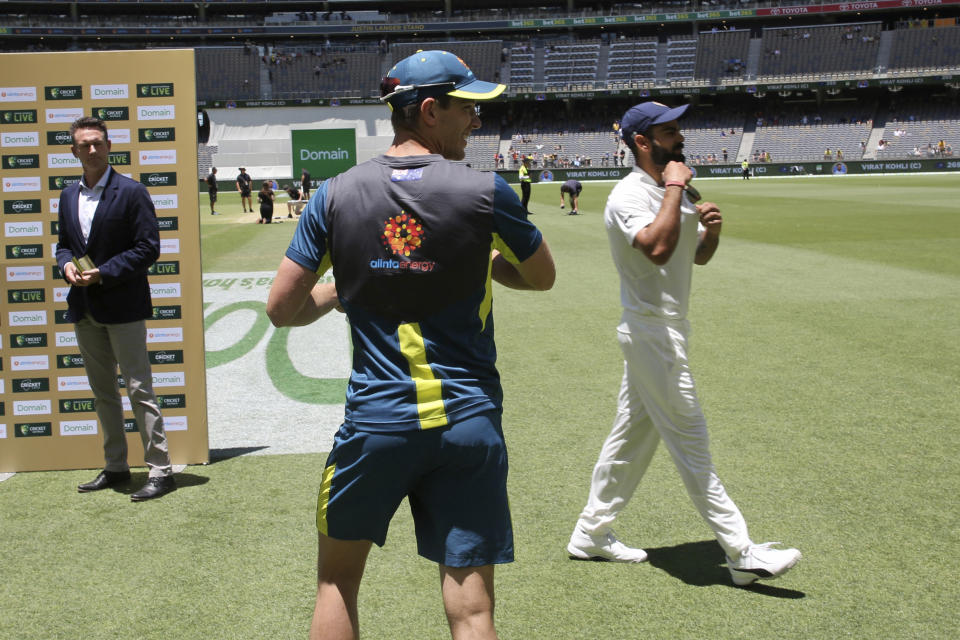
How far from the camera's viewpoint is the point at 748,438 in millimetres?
6359

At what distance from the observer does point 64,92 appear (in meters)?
5.98

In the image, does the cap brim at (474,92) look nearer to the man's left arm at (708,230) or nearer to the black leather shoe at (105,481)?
the man's left arm at (708,230)

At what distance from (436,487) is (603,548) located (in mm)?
2025

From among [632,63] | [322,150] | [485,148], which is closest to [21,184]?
[322,150]

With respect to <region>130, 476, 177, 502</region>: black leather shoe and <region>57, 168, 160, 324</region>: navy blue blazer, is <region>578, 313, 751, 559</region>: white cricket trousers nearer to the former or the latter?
<region>57, 168, 160, 324</region>: navy blue blazer

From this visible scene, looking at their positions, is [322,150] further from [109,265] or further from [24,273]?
[109,265]

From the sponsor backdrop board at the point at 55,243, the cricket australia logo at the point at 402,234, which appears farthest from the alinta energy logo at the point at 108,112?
the cricket australia logo at the point at 402,234

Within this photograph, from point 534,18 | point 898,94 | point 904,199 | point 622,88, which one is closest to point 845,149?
point 898,94

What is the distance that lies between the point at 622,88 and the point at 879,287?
191ft

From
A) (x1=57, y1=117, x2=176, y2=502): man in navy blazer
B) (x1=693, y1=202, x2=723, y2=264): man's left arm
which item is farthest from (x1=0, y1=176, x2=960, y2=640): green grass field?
(x1=693, y1=202, x2=723, y2=264): man's left arm

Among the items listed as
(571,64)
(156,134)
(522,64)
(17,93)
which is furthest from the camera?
(522,64)

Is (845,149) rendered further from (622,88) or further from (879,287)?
(879,287)

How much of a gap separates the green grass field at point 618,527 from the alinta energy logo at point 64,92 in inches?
100

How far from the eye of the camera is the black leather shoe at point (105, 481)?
5625 millimetres
